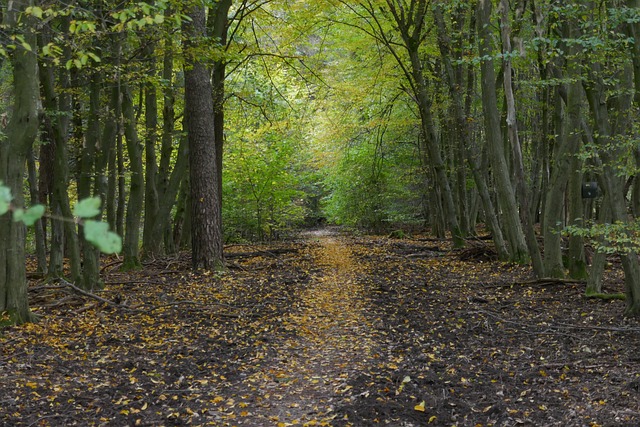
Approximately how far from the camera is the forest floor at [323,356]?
4.22m

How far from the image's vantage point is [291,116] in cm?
1570

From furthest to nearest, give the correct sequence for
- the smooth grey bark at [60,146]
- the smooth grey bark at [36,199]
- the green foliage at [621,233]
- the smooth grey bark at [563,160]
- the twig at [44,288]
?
the smooth grey bark at [36,199] < the smooth grey bark at [60,146] < the twig at [44,288] < the smooth grey bark at [563,160] < the green foliage at [621,233]

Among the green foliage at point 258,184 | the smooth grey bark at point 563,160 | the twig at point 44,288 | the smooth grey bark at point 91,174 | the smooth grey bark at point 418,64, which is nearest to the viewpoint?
the smooth grey bark at point 563,160

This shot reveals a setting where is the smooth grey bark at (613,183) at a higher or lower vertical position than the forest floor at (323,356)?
higher

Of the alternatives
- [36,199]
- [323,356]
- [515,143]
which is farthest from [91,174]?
[515,143]

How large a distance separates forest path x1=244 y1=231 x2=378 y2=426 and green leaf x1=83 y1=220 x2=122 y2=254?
11.4ft

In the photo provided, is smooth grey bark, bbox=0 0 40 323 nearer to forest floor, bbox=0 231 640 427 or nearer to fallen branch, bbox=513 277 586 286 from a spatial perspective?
forest floor, bbox=0 231 640 427

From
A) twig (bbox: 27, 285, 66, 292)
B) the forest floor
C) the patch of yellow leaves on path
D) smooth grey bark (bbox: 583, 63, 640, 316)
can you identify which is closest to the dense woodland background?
smooth grey bark (bbox: 583, 63, 640, 316)

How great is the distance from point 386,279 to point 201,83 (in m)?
5.60

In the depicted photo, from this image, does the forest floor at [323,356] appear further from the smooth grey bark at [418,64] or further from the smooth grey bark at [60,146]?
the smooth grey bark at [418,64]

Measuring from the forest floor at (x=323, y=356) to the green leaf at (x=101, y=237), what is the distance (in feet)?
11.2

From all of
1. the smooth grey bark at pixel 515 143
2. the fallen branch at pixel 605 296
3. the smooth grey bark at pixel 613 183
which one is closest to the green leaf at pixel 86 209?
the smooth grey bark at pixel 613 183

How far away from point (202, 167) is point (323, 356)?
6.08m

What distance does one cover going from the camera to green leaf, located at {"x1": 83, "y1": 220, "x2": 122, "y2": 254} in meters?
1.03
